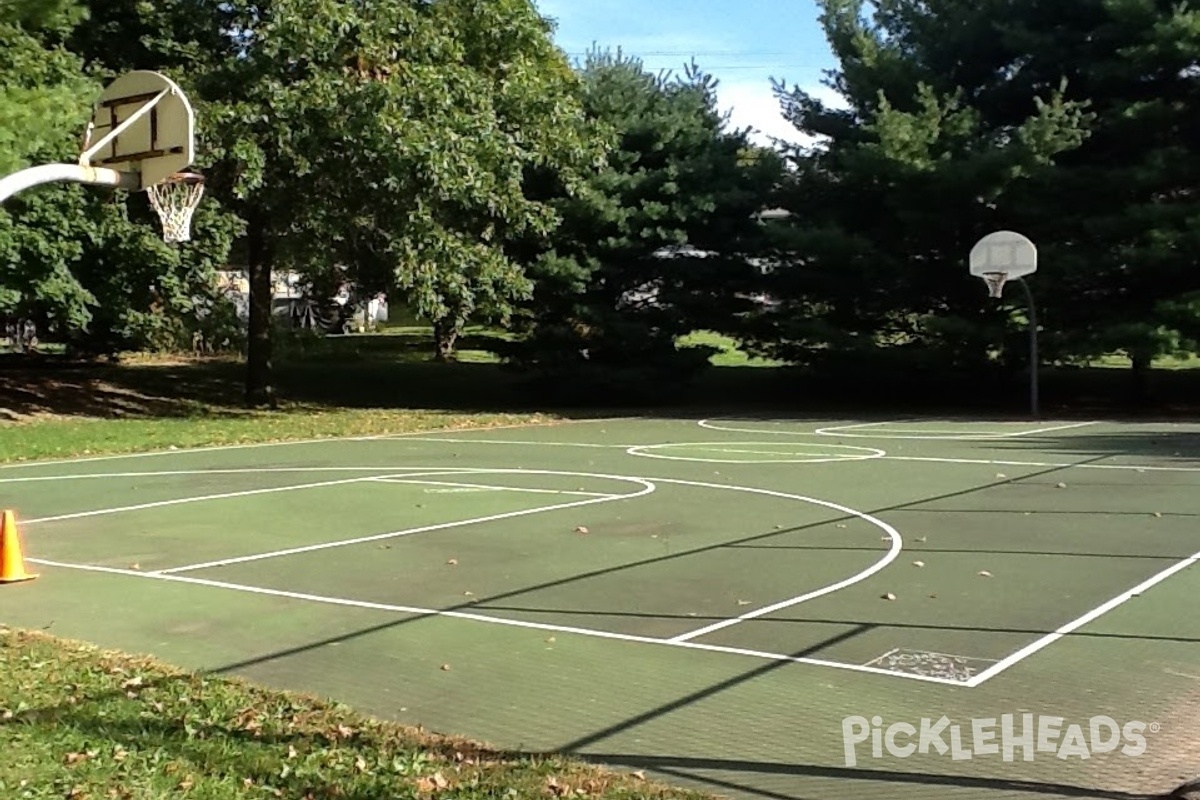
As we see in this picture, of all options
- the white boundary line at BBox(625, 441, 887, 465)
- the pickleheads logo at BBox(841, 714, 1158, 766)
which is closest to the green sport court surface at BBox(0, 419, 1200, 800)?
the pickleheads logo at BBox(841, 714, 1158, 766)

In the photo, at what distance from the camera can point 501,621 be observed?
24.2 ft

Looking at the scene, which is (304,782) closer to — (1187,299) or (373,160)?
(373,160)

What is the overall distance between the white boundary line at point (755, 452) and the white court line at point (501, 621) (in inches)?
341

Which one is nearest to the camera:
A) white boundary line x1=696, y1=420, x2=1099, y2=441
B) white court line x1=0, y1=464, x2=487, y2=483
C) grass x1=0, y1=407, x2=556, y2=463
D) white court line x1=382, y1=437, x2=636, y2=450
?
white court line x1=0, y1=464, x2=487, y2=483

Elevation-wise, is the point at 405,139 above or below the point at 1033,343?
above

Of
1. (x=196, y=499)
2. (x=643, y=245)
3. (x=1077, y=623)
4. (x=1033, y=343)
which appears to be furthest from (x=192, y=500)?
(x=1033, y=343)

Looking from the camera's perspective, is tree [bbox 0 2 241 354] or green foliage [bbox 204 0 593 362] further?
green foliage [bbox 204 0 593 362]

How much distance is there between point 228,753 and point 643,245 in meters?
23.4

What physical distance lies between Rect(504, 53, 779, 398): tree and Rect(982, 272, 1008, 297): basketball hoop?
5525 mm

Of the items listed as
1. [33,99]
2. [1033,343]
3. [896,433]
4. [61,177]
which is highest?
[33,99]

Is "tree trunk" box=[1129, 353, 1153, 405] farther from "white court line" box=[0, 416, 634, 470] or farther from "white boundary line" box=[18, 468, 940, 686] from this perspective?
"white boundary line" box=[18, 468, 940, 686]

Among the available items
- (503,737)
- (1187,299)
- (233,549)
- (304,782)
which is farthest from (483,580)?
(1187,299)

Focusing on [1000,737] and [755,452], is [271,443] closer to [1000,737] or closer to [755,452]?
[755,452]

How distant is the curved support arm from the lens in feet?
20.0
